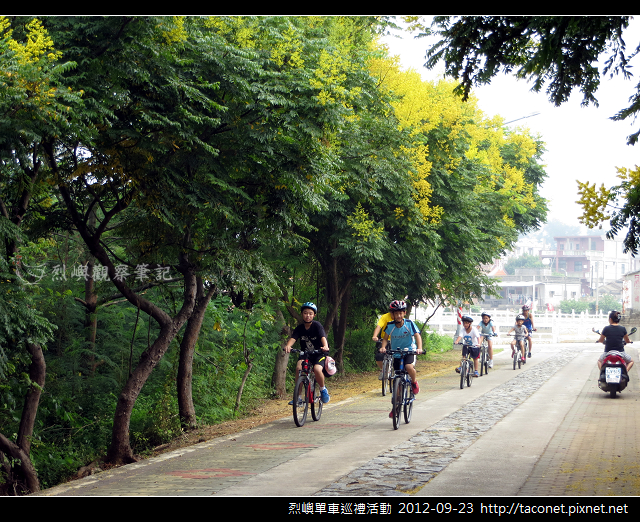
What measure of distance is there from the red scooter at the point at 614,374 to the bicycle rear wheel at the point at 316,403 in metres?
6.32

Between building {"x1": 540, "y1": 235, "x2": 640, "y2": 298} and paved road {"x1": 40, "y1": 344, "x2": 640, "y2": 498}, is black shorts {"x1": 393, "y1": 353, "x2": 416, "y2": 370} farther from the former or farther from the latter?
building {"x1": 540, "y1": 235, "x2": 640, "y2": 298}

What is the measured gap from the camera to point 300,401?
11172mm

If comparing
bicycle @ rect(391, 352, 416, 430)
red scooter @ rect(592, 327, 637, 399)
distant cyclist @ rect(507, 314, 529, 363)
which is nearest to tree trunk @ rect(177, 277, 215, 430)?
bicycle @ rect(391, 352, 416, 430)

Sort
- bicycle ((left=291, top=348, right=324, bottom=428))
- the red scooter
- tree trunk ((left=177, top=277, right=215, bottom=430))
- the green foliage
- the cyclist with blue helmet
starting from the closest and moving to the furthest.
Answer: the green foliage < bicycle ((left=291, top=348, right=324, bottom=428)) < the cyclist with blue helmet < tree trunk ((left=177, top=277, right=215, bottom=430)) < the red scooter

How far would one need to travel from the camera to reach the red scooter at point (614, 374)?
14228 mm

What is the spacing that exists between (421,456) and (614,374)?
760 centimetres

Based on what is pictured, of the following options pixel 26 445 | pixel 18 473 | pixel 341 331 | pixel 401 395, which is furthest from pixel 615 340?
pixel 18 473

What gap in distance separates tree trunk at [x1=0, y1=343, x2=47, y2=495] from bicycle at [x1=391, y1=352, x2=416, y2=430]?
5.20 m

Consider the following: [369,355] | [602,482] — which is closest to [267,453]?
[602,482]

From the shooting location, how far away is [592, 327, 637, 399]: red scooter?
14.2 m

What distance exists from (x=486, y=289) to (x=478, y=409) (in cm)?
1249

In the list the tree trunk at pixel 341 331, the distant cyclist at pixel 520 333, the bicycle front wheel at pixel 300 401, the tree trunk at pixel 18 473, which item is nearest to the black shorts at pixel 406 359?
the bicycle front wheel at pixel 300 401

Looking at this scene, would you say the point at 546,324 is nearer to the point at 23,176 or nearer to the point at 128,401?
the point at 128,401

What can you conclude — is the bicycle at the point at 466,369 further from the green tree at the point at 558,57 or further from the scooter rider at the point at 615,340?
the green tree at the point at 558,57
